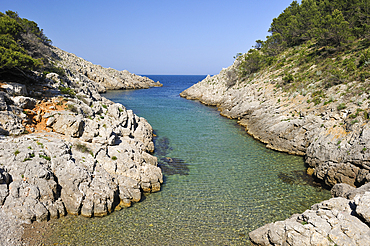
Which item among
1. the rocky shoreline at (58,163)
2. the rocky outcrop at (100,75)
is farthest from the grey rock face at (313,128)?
the rocky outcrop at (100,75)

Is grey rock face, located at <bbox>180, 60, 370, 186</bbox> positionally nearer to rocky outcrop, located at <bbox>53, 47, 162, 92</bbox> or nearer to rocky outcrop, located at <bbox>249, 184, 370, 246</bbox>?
rocky outcrop, located at <bbox>249, 184, 370, 246</bbox>

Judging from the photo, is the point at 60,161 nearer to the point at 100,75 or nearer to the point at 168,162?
the point at 168,162

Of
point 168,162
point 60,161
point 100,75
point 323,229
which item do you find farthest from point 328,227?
point 100,75

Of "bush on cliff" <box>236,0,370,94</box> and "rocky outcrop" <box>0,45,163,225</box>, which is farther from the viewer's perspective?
"bush on cliff" <box>236,0,370,94</box>

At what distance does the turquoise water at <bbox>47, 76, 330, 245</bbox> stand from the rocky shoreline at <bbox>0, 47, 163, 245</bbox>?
1.13 meters

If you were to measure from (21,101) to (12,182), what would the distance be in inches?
354

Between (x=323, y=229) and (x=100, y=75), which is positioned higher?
(x=100, y=75)

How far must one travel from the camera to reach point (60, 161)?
15.3m

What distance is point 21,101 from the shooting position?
62.3 ft

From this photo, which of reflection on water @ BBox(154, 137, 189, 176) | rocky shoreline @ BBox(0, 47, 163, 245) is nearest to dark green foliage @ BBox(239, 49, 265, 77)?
reflection on water @ BBox(154, 137, 189, 176)

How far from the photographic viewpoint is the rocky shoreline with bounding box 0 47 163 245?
12.9 m

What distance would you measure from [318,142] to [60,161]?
24.2 meters

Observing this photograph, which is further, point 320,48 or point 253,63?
point 253,63

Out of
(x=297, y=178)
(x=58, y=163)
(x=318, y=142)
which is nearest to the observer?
(x=58, y=163)
